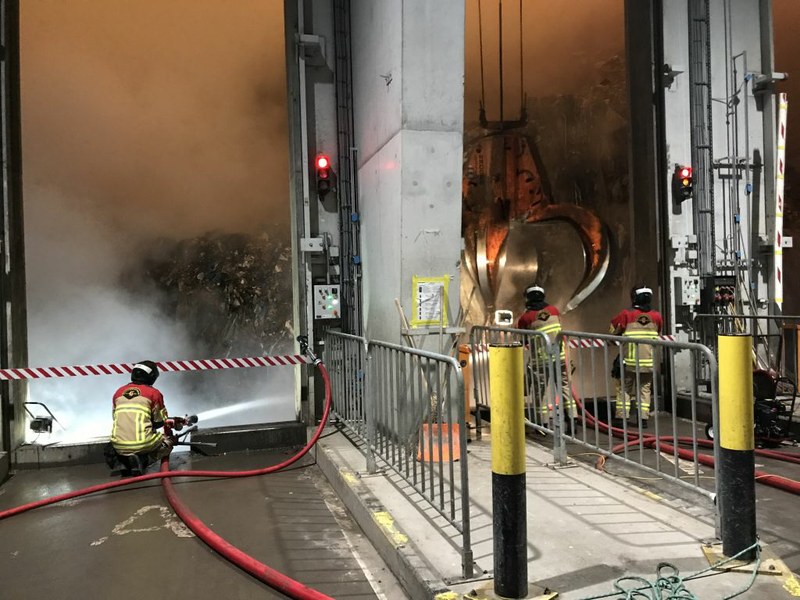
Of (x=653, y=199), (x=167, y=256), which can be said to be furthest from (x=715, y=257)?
(x=167, y=256)

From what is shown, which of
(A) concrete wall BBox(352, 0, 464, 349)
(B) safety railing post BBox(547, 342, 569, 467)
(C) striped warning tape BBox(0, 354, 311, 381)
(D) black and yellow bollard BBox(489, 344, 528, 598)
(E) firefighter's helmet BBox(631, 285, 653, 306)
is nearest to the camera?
(D) black and yellow bollard BBox(489, 344, 528, 598)

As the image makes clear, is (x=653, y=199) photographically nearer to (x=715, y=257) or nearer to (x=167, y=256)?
(x=715, y=257)

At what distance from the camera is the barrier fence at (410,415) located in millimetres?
3318

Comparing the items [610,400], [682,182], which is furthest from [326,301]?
[682,182]

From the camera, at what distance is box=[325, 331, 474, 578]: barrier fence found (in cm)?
332

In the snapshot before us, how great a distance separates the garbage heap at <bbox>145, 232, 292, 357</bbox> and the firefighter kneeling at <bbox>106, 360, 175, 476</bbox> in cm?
289

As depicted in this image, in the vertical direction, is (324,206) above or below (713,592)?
above

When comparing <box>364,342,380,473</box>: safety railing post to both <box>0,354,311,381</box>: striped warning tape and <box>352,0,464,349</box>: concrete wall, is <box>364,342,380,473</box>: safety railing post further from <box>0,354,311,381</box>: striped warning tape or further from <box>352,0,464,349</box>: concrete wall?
<box>0,354,311,381</box>: striped warning tape

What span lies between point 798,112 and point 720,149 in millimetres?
4126

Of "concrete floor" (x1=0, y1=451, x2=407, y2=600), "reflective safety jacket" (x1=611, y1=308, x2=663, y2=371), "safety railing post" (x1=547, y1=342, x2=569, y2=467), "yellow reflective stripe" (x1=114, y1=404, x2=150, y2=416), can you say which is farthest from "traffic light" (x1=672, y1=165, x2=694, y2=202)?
"yellow reflective stripe" (x1=114, y1=404, x2=150, y2=416)

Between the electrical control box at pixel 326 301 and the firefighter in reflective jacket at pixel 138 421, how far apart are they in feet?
6.39

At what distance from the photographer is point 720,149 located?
842 cm

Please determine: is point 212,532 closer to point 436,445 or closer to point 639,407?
point 436,445

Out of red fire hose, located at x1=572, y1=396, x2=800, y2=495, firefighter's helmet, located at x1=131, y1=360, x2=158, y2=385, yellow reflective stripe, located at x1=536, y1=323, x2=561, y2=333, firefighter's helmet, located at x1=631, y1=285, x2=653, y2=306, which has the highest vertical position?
firefighter's helmet, located at x1=631, y1=285, x2=653, y2=306
